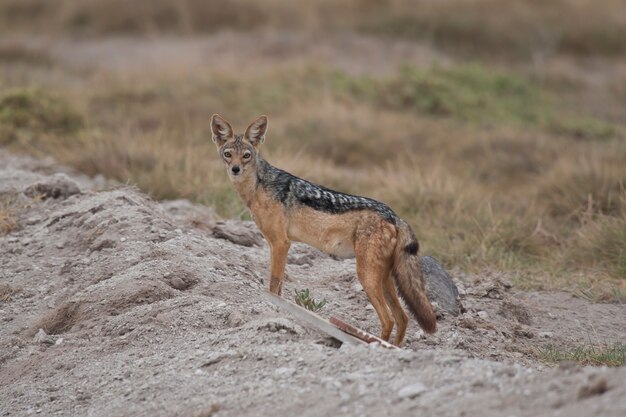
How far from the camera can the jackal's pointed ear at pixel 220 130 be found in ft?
24.2

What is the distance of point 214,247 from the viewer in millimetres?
8109

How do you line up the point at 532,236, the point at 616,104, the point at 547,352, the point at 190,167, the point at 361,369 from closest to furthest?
the point at 361,369, the point at 547,352, the point at 532,236, the point at 190,167, the point at 616,104

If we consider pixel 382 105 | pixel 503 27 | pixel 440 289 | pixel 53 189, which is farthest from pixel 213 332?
pixel 503 27

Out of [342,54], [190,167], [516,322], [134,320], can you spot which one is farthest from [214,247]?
[342,54]

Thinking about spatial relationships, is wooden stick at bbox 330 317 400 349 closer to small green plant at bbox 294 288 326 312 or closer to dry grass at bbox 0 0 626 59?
small green plant at bbox 294 288 326 312

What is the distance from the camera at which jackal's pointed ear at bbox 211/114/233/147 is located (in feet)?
24.2

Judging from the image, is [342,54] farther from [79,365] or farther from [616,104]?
[79,365]

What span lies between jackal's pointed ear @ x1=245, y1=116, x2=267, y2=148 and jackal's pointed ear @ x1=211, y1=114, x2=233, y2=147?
14 cm

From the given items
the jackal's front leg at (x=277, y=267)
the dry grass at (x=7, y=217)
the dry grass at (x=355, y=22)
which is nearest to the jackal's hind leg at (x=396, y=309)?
the jackal's front leg at (x=277, y=267)

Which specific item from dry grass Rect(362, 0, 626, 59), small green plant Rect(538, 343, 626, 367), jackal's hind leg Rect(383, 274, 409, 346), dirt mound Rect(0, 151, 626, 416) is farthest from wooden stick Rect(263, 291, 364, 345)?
dry grass Rect(362, 0, 626, 59)

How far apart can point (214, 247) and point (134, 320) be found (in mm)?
1392

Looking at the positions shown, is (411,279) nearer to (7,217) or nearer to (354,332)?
(354,332)

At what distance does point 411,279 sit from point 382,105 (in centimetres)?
1075

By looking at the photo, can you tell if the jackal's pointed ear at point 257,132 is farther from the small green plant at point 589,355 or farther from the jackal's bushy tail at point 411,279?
the small green plant at point 589,355
